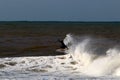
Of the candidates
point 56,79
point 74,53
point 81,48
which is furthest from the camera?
point 81,48

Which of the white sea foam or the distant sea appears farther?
the distant sea

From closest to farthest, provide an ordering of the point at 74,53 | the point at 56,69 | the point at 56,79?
the point at 56,79, the point at 56,69, the point at 74,53

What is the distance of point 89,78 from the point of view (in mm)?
13617

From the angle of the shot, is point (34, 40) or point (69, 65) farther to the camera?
point (34, 40)

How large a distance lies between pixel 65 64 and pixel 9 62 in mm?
2980

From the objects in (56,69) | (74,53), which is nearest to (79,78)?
(56,69)

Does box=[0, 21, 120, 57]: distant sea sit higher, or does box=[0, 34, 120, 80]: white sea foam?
box=[0, 21, 120, 57]: distant sea

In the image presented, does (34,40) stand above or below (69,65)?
above

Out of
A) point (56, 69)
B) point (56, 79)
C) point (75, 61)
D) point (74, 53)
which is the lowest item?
point (56, 79)

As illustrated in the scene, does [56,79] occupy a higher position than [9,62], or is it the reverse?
[9,62]

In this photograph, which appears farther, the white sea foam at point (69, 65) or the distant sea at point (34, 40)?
the distant sea at point (34, 40)

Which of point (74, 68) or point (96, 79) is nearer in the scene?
point (96, 79)

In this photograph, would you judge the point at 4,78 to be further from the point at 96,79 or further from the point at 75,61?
the point at 75,61

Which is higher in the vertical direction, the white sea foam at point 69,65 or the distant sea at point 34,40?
the distant sea at point 34,40
